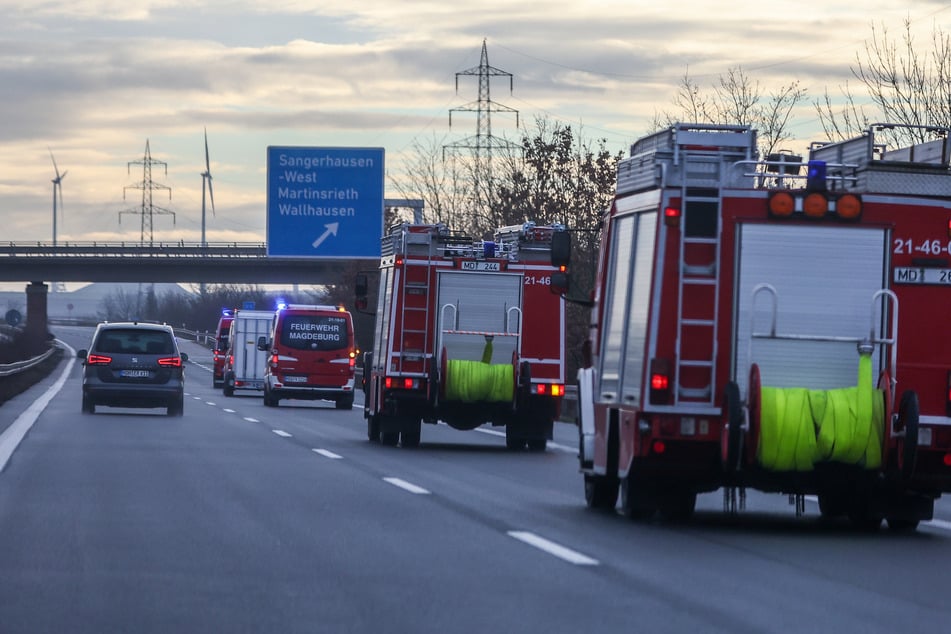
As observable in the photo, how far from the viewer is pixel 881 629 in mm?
8016

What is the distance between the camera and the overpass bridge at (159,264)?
90250mm

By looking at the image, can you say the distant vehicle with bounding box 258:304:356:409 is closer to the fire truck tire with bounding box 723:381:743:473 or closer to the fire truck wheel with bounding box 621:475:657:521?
the fire truck wheel with bounding box 621:475:657:521

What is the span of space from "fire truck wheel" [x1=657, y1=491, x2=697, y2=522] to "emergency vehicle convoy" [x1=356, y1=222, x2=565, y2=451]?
387 inches

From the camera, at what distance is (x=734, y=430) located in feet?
38.9

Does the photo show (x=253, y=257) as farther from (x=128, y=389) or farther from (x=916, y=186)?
(x=916, y=186)

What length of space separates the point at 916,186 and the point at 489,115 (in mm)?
47699

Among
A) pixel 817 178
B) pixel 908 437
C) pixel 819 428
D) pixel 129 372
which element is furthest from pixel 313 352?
pixel 908 437

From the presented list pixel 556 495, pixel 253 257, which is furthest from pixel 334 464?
pixel 253 257

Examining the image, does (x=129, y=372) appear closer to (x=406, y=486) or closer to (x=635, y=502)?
(x=406, y=486)

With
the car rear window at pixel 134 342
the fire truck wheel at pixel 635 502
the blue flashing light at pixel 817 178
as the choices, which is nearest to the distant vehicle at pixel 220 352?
the car rear window at pixel 134 342

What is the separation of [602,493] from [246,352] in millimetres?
34700

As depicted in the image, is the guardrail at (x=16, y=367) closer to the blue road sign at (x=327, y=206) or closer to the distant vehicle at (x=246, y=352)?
the distant vehicle at (x=246, y=352)

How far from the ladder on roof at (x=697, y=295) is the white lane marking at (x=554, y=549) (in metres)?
1.41

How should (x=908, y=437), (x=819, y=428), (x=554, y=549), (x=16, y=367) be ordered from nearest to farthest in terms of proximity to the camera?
(x=554, y=549) < (x=908, y=437) < (x=819, y=428) < (x=16, y=367)
